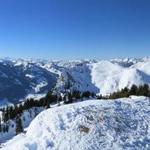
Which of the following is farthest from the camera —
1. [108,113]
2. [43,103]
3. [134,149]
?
[43,103]

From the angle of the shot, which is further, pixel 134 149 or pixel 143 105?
pixel 143 105

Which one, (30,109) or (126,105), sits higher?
(126,105)

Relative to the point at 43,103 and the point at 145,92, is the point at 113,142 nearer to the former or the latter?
the point at 145,92

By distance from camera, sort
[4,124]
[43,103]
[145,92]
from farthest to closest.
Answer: [43,103], [4,124], [145,92]

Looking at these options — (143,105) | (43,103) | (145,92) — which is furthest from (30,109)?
(143,105)

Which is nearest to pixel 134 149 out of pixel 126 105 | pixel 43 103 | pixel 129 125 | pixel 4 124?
pixel 129 125

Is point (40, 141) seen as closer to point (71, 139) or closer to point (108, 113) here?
point (71, 139)
